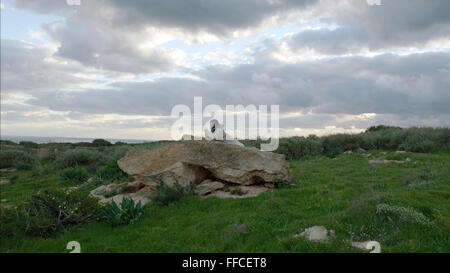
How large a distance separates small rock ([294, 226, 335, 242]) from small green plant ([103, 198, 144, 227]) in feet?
11.8

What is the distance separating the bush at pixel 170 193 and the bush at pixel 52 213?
143 centimetres

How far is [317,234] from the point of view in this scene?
4.91 m

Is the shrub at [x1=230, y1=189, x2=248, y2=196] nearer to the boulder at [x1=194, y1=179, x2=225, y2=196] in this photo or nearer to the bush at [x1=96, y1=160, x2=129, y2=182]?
the boulder at [x1=194, y1=179, x2=225, y2=196]

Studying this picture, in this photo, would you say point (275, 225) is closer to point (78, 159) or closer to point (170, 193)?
point (170, 193)

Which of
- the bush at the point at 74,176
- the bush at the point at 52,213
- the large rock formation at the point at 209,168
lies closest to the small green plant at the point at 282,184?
the large rock formation at the point at 209,168

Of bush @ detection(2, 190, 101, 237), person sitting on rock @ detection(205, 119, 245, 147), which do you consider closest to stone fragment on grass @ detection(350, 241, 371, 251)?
person sitting on rock @ detection(205, 119, 245, 147)

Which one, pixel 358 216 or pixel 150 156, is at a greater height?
A: pixel 150 156

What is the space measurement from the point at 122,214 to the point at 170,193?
1.40m

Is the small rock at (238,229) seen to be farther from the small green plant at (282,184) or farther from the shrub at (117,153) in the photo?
the shrub at (117,153)

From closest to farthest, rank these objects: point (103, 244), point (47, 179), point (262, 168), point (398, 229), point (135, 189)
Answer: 1. point (398, 229)
2. point (103, 244)
3. point (262, 168)
4. point (135, 189)
5. point (47, 179)
